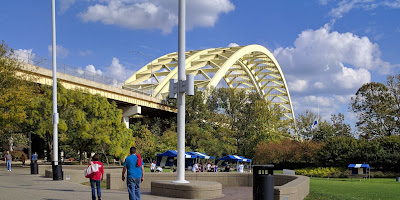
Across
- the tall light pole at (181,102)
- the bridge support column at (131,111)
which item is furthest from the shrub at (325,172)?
the tall light pole at (181,102)

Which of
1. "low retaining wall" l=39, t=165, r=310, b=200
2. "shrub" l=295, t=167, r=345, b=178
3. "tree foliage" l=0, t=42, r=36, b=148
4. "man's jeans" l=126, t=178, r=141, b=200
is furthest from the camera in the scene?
"shrub" l=295, t=167, r=345, b=178

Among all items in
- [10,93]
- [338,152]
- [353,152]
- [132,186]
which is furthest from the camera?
[338,152]

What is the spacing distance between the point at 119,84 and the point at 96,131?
62.4 ft

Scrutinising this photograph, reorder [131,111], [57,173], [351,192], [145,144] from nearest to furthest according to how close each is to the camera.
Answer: [351,192] → [57,173] → [145,144] → [131,111]

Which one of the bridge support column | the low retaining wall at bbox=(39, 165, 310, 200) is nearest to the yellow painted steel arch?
the bridge support column

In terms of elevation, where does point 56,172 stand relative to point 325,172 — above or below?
above

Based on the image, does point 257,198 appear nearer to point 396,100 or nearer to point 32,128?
point 32,128

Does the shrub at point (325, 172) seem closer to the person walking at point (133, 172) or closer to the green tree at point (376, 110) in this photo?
the green tree at point (376, 110)

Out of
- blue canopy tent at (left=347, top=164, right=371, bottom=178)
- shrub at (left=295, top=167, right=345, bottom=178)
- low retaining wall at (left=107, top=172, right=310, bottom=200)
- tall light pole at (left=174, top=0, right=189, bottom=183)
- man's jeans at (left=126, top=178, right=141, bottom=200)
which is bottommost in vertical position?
shrub at (left=295, top=167, right=345, bottom=178)

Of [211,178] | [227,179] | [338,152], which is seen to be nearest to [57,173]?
[211,178]

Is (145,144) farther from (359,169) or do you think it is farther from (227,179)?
(227,179)

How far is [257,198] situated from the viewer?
386 inches

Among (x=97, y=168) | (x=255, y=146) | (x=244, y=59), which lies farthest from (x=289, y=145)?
(x=97, y=168)

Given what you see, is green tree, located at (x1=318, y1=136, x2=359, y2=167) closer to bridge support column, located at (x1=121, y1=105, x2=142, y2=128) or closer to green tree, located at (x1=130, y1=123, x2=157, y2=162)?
green tree, located at (x1=130, y1=123, x2=157, y2=162)
